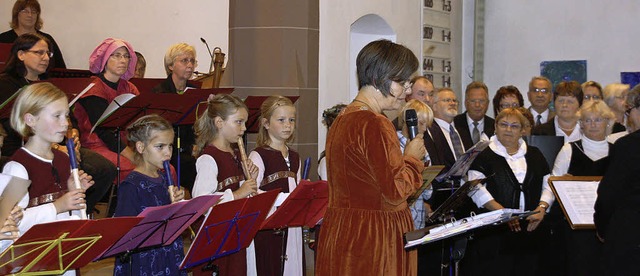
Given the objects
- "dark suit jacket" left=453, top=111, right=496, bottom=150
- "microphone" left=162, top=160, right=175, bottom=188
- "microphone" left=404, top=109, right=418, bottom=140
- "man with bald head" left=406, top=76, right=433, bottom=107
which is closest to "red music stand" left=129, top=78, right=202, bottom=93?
"man with bald head" left=406, top=76, right=433, bottom=107

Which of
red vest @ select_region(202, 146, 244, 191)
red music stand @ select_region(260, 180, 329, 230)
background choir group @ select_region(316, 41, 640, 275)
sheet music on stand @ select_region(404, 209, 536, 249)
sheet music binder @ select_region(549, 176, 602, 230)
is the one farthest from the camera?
sheet music binder @ select_region(549, 176, 602, 230)

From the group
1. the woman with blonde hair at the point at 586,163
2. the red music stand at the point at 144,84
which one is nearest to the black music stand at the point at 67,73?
the red music stand at the point at 144,84

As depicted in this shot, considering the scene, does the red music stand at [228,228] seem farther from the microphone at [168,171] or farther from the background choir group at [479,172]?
the background choir group at [479,172]

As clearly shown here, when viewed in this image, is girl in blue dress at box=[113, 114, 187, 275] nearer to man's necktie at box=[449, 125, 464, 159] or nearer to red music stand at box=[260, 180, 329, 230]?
red music stand at box=[260, 180, 329, 230]

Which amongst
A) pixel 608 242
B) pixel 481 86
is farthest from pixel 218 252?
pixel 481 86

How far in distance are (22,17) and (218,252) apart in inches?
202

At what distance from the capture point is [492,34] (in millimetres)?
12000

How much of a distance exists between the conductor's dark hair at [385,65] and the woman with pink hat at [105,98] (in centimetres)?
323

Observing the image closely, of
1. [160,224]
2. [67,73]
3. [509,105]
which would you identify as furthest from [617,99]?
[160,224]

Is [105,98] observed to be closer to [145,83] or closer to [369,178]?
[145,83]

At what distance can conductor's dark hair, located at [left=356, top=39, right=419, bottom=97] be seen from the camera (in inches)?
157

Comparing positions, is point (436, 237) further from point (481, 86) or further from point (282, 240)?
point (481, 86)

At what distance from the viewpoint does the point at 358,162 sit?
392 cm

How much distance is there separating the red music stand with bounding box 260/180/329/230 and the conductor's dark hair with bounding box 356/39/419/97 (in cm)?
113
